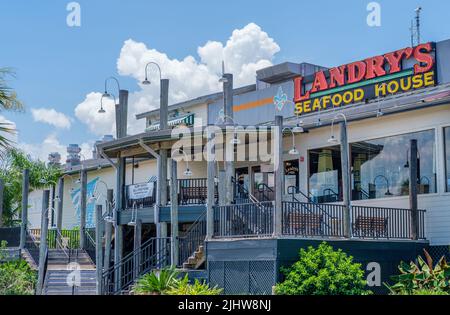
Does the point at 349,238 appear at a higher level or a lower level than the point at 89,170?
lower

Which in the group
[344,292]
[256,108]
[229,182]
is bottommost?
[344,292]

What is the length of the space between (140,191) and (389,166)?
8.60 metres

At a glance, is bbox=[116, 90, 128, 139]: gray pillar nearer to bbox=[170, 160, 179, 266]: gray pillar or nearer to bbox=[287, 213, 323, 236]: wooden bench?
bbox=[170, 160, 179, 266]: gray pillar

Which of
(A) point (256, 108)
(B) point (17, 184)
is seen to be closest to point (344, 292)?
(A) point (256, 108)

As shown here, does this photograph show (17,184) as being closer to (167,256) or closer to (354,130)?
(167,256)

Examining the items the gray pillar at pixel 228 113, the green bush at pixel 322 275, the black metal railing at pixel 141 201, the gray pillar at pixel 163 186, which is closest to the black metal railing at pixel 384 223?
the green bush at pixel 322 275

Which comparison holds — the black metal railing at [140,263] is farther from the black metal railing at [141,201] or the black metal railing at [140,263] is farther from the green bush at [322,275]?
the green bush at [322,275]

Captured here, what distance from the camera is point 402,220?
64.6ft

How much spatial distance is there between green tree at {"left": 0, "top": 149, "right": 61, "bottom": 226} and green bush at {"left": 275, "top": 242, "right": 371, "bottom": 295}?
22266 mm

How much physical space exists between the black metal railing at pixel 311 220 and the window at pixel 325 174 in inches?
154

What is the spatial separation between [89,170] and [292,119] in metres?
14.1

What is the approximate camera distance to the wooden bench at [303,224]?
17.4m

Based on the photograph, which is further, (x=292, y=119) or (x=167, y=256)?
(x=292, y=119)

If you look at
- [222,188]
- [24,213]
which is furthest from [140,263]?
[24,213]
